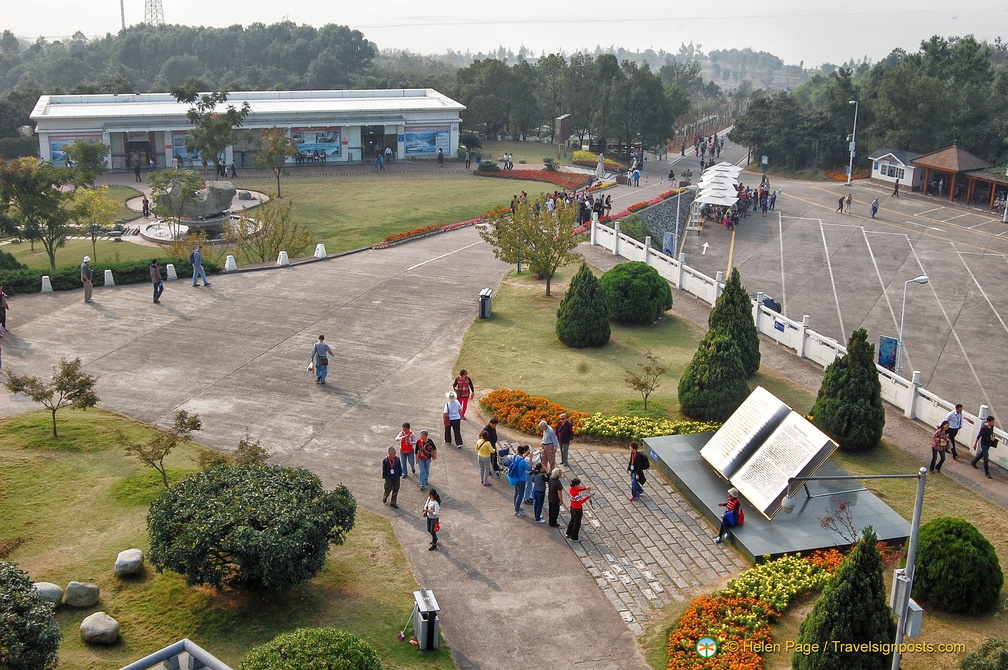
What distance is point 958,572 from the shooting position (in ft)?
45.4

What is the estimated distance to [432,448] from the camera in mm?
17125

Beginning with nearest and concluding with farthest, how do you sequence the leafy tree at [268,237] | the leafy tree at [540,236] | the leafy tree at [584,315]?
the leafy tree at [584,315] < the leafy tree at [540,236] < the leafy tree at [268,237]

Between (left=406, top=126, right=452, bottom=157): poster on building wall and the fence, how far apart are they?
27.9 meters

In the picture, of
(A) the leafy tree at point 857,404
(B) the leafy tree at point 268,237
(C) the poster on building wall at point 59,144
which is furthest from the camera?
(C) the poster on building wall at point 59,144

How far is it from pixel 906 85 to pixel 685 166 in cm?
1526

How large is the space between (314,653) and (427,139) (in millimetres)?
54045

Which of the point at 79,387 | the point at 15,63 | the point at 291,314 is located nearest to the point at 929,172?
the point at 291,314

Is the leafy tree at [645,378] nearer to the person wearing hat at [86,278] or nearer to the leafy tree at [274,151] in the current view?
the person wearing hat at [86,278]

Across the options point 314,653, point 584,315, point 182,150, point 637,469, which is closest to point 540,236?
point 584,315

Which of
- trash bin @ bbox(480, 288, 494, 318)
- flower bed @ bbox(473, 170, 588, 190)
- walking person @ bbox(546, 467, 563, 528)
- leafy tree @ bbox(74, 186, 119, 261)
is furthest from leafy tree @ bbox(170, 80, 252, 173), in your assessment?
walking person @ bbox(546, 467, 563, 528)

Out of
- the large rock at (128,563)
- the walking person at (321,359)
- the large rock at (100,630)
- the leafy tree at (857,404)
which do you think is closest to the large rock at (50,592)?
the large rock at (100,630)

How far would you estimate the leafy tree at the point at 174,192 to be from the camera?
39.4m

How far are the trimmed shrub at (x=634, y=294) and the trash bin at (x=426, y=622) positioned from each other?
598 inches

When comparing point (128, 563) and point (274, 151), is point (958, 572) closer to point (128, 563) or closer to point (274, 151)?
point (128, 563)
